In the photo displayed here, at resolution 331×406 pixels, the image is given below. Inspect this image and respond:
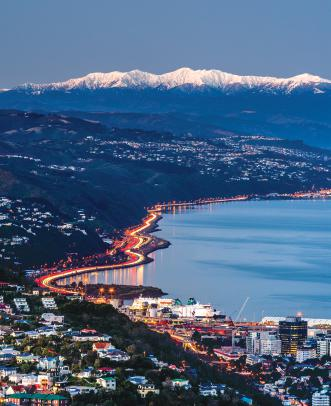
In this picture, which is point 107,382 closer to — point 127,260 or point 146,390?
point 146,390

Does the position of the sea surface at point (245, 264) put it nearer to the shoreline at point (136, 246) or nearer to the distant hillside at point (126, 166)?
the shoreline at point (136, 246)

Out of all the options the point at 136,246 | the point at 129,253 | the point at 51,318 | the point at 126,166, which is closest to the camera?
the point at 51,318

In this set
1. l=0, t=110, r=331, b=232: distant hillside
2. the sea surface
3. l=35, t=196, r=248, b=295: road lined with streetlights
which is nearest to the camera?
the sea surface

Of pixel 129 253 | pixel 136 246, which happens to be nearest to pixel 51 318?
pixel 129 253

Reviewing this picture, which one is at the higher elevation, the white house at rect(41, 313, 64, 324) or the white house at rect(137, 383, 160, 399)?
the white house at rect(41, 313, 64, 324)

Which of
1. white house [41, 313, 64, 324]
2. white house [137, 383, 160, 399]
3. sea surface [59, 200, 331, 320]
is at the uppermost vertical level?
white house [41, 313, 64, 324]

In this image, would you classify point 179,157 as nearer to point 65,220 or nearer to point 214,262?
point 65,220

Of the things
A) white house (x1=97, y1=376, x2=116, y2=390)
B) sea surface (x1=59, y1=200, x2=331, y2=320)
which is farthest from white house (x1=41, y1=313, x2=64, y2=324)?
sea surface (x1=59, y1=200, x2=331, y2=320)

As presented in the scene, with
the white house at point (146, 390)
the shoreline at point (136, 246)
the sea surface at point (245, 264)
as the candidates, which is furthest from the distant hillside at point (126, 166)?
the white house at point (146, 390)

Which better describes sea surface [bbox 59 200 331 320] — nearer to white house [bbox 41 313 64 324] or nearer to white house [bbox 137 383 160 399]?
white house [bbox 41 313 64 324]
